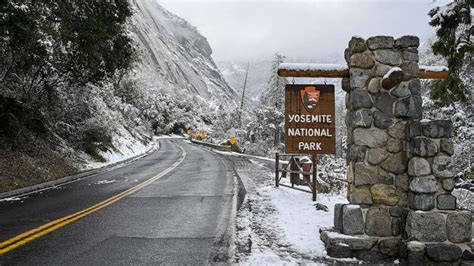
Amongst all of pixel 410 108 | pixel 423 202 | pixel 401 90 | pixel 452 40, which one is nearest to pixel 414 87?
pixel 401 90

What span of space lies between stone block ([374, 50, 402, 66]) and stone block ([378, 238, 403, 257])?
2592 millimetres

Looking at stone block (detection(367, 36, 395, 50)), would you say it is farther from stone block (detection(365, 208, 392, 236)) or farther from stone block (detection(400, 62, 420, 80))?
stone block (detection(365, 208, 392, 236))

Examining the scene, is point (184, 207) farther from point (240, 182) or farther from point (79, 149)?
point (79, 149)

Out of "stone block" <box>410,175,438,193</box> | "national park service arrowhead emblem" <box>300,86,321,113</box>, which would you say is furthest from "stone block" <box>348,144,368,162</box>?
"national park service arrowhead emblem" <box>300,86,321,113</box>

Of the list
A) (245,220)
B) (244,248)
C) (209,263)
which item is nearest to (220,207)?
(245,220)

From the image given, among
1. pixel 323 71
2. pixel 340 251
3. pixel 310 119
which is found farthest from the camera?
pixel 310 119

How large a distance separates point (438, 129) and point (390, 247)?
1792mm

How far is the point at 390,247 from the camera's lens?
5113 millimetres

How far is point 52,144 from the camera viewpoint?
1675 cm

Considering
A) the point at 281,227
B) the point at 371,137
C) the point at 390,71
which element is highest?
the point at 390,71

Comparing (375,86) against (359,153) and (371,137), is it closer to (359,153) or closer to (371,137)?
(371,137)

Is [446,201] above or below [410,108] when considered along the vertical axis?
below

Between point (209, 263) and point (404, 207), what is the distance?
2901mm

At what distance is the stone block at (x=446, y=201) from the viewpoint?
189 inches
